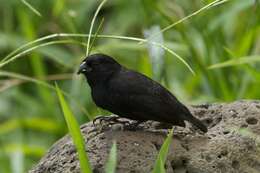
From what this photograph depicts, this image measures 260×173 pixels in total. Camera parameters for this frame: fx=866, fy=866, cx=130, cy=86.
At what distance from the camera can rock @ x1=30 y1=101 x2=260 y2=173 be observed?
404 cm

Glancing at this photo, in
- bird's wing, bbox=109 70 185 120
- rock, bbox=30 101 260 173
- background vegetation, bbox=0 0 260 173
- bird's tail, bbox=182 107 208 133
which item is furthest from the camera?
background vegetation, bbox=0 0 260 173

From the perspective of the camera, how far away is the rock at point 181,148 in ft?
13.3

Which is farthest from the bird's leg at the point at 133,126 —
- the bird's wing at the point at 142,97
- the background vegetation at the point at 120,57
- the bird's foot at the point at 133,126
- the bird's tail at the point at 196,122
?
the background vegetation at the point at 120,57

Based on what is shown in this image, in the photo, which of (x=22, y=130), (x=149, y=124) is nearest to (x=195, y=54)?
(x=149, y=124)

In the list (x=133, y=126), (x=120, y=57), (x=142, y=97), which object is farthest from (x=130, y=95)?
(x=120, y=57)

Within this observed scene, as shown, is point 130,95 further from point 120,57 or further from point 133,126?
point 120,57

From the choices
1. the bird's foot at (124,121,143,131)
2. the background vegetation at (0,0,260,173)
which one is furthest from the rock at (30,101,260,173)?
the background vegetation at (0,0,260,173)

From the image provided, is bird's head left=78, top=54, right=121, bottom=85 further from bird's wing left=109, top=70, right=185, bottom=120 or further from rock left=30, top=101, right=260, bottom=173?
rock left=30, top=101, right=260, bottom=173

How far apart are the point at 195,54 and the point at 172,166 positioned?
5.29ft

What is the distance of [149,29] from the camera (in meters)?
5.41

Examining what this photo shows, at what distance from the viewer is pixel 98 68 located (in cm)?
444

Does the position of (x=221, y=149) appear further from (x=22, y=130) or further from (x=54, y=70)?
(x=54, y=70)

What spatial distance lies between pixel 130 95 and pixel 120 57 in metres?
3.28

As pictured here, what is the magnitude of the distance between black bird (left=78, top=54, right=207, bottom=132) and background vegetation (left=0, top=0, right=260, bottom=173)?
A: 0.74 ft
